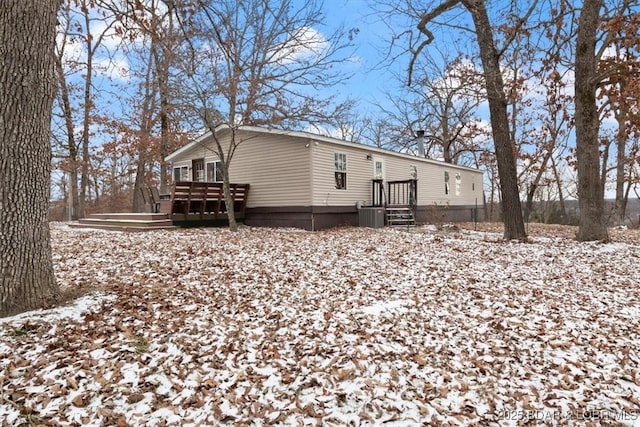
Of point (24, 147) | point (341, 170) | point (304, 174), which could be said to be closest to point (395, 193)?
point (341, 170)

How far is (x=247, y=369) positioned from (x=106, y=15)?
648 centimetres

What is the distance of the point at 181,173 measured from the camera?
1602 centimetres

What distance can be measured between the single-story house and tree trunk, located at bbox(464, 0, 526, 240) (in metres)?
4.41

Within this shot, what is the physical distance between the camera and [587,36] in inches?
344

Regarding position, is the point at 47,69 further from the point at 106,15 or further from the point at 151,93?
the point at 151,93

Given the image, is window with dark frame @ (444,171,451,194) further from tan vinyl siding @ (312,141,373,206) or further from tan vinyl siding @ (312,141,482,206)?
tan vinyl siding @ (312,141,373,206)

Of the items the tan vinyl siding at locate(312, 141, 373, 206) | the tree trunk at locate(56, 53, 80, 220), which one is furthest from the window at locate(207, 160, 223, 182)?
the tree trunk at locate(56, 53, 80, 220)

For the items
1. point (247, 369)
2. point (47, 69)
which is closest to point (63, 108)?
point (47, 69)

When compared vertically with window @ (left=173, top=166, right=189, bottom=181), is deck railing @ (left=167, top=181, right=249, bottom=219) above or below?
below

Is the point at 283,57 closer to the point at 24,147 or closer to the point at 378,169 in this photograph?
the point at 378,169

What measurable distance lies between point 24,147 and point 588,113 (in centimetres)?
1084

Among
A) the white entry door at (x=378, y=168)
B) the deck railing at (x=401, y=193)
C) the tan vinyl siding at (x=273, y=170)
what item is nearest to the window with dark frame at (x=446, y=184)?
the deck railing at (x=401, y=193)

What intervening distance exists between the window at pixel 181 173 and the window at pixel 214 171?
1548 mm

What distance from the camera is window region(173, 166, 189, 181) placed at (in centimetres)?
1574
